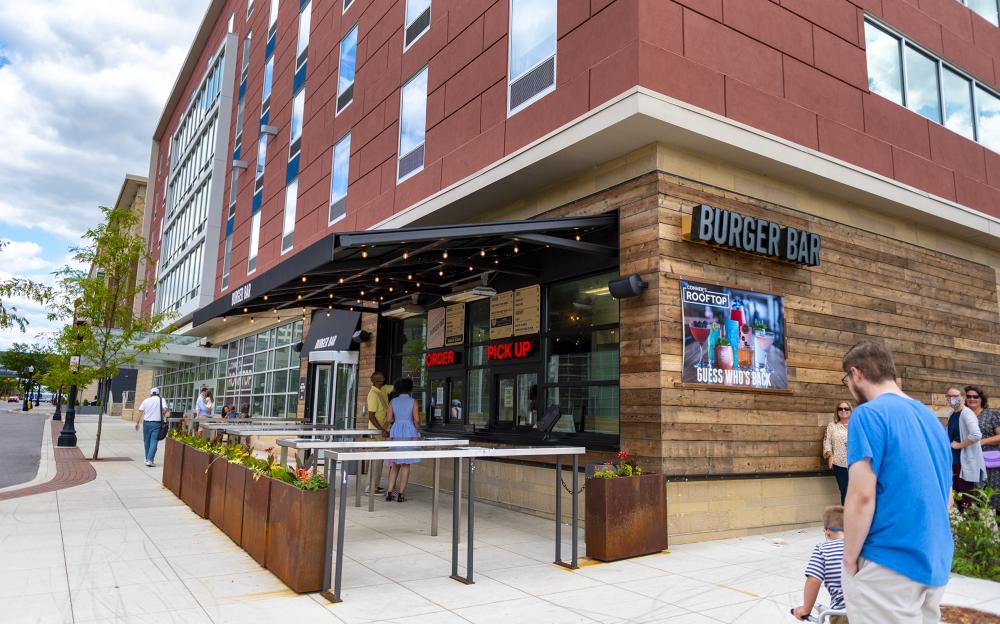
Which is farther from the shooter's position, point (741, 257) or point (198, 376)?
point (198, 376)

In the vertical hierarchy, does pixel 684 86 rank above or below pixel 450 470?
above

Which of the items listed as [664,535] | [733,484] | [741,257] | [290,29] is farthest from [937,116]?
[290,29]

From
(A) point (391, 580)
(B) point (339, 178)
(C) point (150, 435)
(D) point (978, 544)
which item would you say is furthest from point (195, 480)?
(D) point (978, 544)

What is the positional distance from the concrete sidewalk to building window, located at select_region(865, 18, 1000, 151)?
25.1 feet

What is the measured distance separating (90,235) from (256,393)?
8.19 m

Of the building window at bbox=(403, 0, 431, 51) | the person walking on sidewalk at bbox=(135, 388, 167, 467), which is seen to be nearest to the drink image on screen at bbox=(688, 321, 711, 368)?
the building window at bbox=(403, 0, 431, 51)

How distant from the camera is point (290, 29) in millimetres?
22797

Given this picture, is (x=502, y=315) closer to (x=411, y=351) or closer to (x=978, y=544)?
(x=411, y=351)

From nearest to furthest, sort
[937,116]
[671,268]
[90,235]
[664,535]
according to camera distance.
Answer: [664,535], [671,268], [937,116], [90,235]

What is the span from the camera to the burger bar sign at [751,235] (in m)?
8.30

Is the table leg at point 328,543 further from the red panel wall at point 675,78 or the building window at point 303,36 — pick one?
the building window at point 303,36

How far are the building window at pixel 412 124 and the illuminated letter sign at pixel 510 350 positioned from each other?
398 centimetres

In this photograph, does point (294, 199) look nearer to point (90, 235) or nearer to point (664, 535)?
point (90, 235)

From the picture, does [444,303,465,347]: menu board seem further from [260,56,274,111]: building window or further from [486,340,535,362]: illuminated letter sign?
[260,56,274,111]: building window
